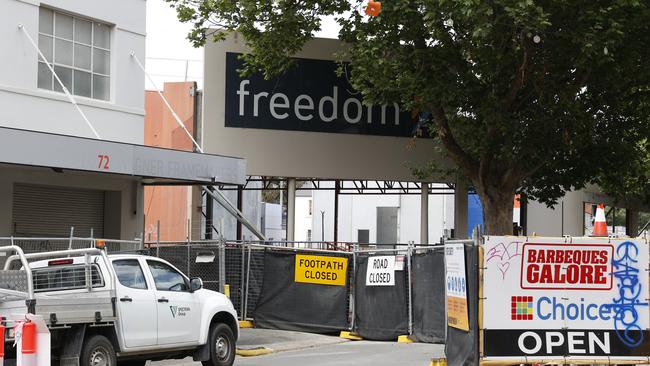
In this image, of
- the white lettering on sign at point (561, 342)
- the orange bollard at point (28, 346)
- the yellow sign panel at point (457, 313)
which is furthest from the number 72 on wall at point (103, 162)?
the white lettering on sign at point (561, 342)

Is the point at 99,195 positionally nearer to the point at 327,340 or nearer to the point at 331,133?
the point at 327,340


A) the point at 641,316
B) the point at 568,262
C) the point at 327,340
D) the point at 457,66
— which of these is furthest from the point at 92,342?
the point at 457,66

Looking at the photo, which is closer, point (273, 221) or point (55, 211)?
point (55, 211)

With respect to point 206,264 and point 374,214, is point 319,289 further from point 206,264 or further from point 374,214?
point 374,214

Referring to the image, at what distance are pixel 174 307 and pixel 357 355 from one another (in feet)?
14.2

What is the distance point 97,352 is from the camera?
41.8ft

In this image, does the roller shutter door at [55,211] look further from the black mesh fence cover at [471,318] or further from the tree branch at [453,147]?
the black mesh fence cover at [471,318]

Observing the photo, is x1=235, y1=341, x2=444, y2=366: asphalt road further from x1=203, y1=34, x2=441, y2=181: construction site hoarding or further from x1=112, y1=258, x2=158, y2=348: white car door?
x1=203, y1=34, x2=441, y2=181: construction site hoarding

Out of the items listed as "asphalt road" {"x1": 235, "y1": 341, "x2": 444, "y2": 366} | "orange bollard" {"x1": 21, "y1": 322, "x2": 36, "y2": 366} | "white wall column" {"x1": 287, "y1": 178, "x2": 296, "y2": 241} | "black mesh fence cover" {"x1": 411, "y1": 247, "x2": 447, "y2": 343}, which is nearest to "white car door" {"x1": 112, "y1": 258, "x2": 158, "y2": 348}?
"asphalt road" {"x1": 235, "y1": 341, "x2": 444, "y2": 366}

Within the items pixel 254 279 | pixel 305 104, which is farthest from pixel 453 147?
pixel 254 279

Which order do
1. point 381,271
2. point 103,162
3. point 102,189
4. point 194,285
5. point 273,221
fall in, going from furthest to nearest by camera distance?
1. point 273,221
2. point 102,189
3. point 381,271
4. point 103,162
5. point 194,285

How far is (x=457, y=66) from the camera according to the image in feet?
80.6

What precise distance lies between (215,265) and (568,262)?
1136 centimetres

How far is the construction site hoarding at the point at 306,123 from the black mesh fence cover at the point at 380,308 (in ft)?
35.5
